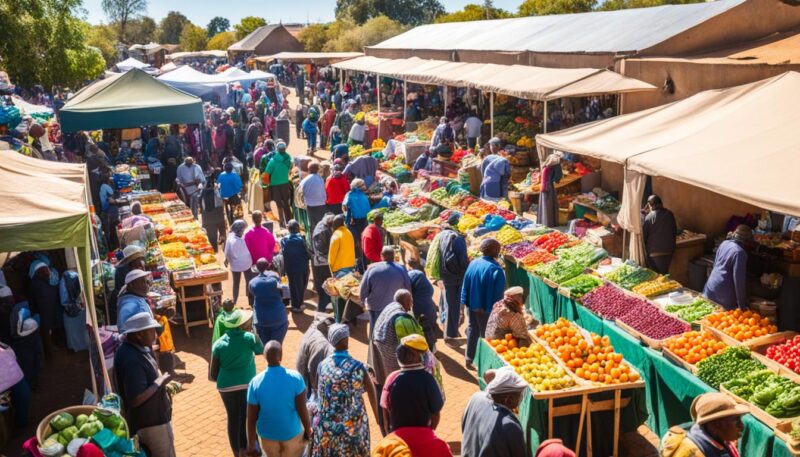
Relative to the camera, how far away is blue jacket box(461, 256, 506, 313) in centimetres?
834

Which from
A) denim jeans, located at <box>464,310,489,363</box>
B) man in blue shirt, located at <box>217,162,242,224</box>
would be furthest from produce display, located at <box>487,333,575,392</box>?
man in blue shirt, located at <box>217,162,242,224</box>

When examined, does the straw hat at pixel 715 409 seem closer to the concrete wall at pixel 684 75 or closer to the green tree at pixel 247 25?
the concrete wall at pixel 684 75

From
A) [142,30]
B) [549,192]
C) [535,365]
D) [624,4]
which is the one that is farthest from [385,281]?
[142,30]

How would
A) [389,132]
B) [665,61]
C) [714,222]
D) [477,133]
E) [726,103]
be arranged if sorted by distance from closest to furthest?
[726,103] < [714,222] < [665,61] < [477,133] < [389,132]

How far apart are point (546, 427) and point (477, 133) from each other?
1203cm

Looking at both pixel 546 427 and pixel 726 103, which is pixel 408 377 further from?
pixel 726 103

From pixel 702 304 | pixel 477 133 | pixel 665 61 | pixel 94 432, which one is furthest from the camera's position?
pixel 477 133

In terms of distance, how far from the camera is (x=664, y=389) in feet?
23.7

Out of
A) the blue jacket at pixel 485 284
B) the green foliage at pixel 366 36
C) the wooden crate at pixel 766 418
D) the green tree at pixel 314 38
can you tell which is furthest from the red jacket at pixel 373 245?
the green tree at pixel 314 38

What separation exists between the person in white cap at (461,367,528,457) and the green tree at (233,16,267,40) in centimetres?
7769

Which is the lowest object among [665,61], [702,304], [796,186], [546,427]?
[546,427]

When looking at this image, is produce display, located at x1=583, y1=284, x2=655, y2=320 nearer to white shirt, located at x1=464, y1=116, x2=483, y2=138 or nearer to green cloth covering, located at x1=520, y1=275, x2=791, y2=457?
green cloth covering, located at x1=520, y1=275, x2=791, y2=457

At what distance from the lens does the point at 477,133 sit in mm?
17938

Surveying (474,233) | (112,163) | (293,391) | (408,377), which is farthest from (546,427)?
(112,163)
